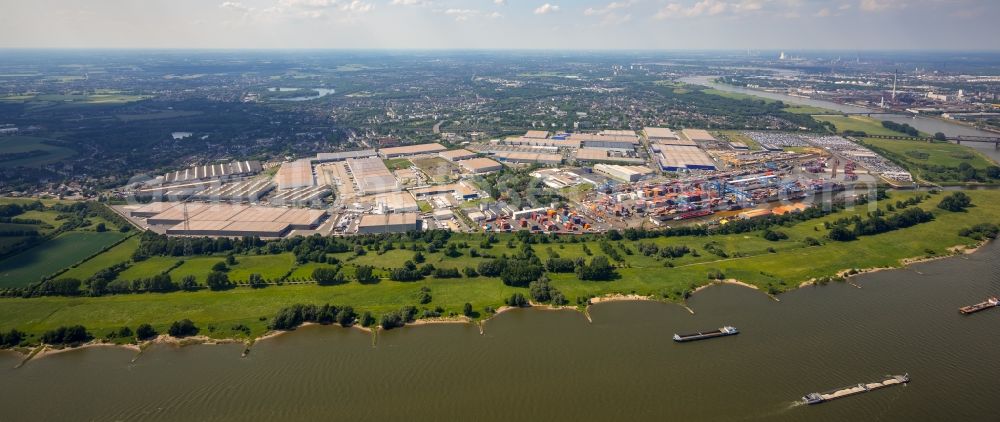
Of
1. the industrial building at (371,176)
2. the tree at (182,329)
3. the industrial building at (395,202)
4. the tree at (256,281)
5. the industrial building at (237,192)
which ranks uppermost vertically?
the industrial building at (371,176)

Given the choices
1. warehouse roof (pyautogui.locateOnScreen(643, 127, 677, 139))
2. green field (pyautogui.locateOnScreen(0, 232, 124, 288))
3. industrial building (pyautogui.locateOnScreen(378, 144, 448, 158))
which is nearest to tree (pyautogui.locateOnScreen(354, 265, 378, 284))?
green field (pyautogui.locateOnScreen(0, 232, 124, 288))

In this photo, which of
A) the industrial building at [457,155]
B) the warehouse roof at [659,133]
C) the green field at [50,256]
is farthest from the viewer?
the warehouse roof at [659,133]

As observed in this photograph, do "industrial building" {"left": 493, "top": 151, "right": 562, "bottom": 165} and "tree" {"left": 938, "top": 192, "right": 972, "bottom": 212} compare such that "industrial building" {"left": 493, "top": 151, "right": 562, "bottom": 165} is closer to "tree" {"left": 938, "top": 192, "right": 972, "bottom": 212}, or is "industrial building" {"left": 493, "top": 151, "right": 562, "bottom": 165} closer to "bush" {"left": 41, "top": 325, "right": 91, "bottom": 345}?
"tree" {"left": 938, "top": 192, "right": 972, "bottom": 212}

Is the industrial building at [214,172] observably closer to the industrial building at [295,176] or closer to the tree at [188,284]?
the industrial building at [295,176]

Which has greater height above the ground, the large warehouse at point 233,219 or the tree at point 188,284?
the large warehouse at point 233,219

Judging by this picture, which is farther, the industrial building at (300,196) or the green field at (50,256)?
the industrial building at (300,196)

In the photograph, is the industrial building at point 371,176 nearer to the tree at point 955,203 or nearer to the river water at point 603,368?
the river water at point 603,368

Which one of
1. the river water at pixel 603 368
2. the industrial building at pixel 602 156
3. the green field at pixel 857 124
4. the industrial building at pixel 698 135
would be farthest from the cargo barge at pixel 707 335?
the green field at pixel 857 124

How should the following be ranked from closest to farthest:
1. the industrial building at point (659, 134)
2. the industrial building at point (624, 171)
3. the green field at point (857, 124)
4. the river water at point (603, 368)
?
1. the river water at point (603, 368)
2. the industrial building at point (624, 171)
3. the industrial building at point (659, 134)
4. the green field at point (857, 124)

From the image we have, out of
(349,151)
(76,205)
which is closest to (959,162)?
(349,151)
